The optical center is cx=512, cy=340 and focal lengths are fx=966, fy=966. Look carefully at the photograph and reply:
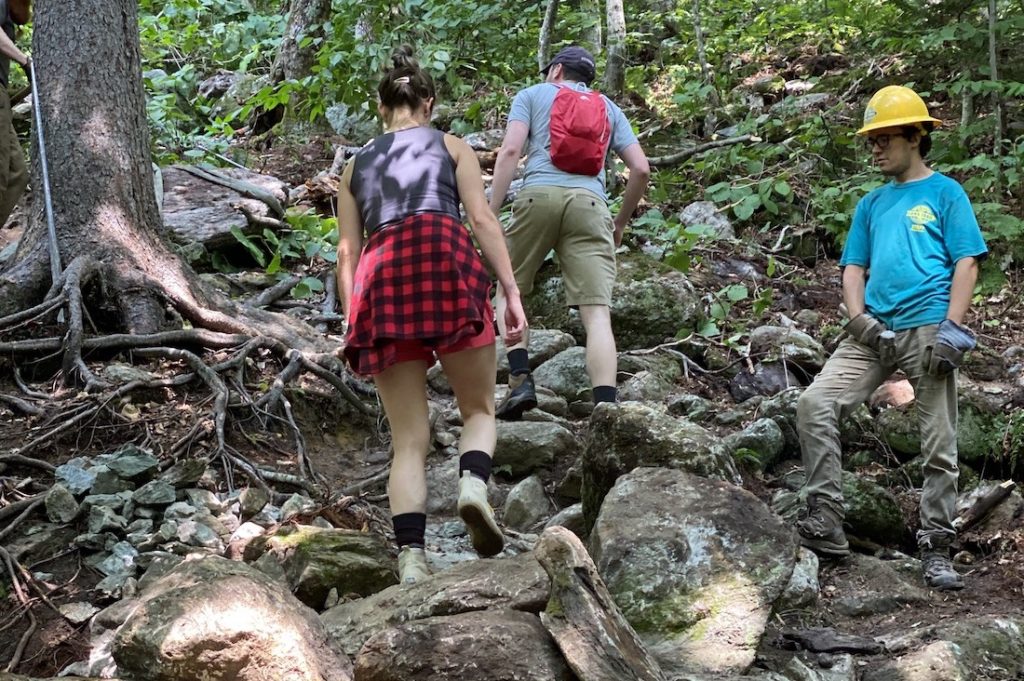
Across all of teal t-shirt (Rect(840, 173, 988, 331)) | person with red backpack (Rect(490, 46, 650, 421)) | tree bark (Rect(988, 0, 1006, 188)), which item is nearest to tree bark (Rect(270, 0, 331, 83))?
tree bark (Rect(988, 0, 1006, 188))

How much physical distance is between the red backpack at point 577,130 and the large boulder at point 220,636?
3271mm

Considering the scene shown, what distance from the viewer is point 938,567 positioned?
4465 millimetres

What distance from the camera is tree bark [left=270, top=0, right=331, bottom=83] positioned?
13359mm

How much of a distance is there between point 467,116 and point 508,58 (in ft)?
5.16

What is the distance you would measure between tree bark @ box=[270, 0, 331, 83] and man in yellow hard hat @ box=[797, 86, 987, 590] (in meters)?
10.2

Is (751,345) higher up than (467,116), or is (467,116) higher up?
(467,116)

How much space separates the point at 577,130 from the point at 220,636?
3.55 meters

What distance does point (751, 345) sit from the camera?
7.74 metres

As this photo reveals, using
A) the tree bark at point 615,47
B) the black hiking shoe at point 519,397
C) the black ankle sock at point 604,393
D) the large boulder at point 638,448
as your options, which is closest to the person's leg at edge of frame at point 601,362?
the black ankle sock at point 604,393

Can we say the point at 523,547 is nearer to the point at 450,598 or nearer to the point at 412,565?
the point at 412,565

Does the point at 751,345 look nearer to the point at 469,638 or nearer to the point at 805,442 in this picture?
the point at 805,442

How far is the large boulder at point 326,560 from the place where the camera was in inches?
153

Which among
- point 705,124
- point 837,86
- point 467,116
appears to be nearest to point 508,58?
point 467,116

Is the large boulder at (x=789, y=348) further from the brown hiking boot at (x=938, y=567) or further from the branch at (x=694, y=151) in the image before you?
the branch at (x=694, y=151)
